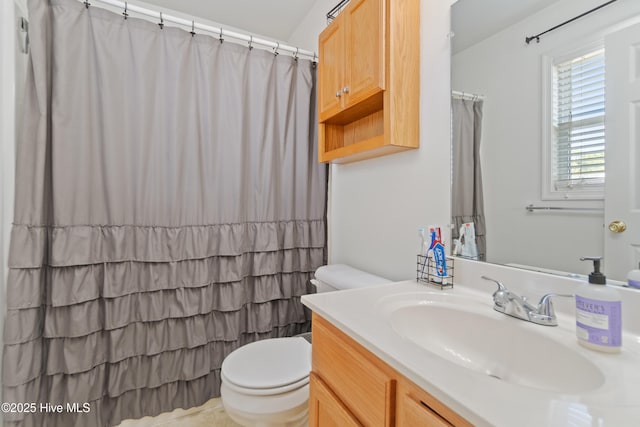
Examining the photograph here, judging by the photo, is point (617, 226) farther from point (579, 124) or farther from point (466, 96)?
point (466, 96)

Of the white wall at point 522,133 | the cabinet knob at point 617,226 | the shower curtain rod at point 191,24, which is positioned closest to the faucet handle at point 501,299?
the white wall at point 522,133

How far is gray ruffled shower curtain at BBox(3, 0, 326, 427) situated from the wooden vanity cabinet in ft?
3.01

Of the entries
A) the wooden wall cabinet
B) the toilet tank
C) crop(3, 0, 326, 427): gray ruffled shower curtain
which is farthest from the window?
crop(3, 0, 326, 427): gray ruffled shower curtain

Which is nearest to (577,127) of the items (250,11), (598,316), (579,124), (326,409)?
(579,124)

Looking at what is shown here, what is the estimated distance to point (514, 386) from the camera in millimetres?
461

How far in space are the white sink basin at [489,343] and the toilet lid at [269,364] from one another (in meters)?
0.55

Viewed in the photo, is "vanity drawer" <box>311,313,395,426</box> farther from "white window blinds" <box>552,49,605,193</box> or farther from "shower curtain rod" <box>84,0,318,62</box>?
"shower curtain rod" <box>84,0,318,62</box>

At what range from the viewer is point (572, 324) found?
712mm

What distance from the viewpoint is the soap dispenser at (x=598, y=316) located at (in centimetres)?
57

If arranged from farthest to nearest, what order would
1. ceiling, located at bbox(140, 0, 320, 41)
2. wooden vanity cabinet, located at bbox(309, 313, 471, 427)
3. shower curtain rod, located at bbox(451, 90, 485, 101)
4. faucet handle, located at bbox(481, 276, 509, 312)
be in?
ceiling, located at bbox(140, 0, 320, 41) < shower curtain rod, located at bbox(451, 90, 485, 101) < faucet handle, located at bbox(481, 276, 509, 312) < wooden vanity cabinet, located at bbox(309, 313, 471, 427)

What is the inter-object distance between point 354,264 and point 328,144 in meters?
0.70

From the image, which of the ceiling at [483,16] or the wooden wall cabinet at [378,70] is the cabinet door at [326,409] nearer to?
the wooden wall cabinet at [378,70]

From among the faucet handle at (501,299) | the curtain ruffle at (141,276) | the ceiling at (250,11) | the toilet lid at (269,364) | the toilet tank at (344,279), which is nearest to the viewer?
the faucet handle at (501,299)

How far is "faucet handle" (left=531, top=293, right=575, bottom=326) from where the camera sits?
0.71 m
